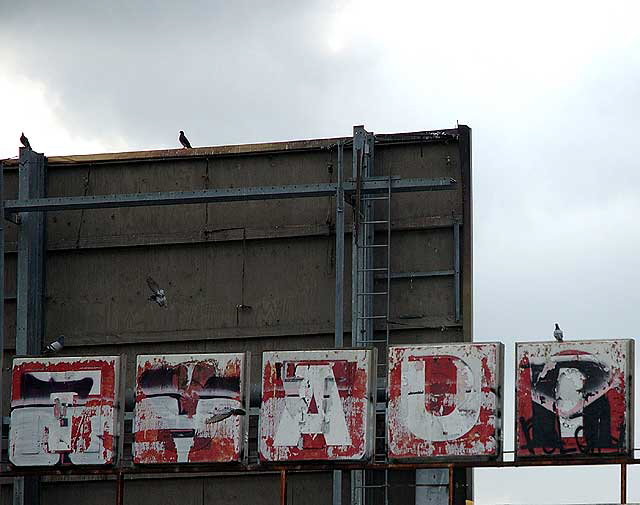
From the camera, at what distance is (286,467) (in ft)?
83.4

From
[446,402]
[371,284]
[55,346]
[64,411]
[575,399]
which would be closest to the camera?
[575,399]

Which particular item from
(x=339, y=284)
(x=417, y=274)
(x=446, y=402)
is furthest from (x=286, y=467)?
(x=417, y=274)

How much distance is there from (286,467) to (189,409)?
5.73 ft

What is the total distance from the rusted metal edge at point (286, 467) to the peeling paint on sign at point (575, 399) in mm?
122

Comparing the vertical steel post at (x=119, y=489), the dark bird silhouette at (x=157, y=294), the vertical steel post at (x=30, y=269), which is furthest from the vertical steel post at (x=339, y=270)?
the vertical steel post at (x=30, y=269)

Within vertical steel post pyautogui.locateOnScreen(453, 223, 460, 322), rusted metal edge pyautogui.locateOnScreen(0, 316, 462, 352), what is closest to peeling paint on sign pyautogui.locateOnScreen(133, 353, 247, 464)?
rusted metal edge pyautogui.locateOnScreen(0, 316, 462, 352)

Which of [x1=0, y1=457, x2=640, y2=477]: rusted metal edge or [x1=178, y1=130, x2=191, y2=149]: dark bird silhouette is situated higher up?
[x1=178, y1=130, x2=191, y2=149]: dark bird silhouette

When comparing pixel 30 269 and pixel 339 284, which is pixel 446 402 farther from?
pixel 30 269

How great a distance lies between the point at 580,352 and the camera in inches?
974

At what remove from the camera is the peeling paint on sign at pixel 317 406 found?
25234 mm

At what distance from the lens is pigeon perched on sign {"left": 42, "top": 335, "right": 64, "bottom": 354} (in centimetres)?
2715

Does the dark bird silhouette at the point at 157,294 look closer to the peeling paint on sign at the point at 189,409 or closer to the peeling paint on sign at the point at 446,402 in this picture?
the peeling paint on sign at the point at 189,409

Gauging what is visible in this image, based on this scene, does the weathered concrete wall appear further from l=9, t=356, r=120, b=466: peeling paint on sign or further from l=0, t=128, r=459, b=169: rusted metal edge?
l=9, t=356, r=120, b=466: peeling paint on sign

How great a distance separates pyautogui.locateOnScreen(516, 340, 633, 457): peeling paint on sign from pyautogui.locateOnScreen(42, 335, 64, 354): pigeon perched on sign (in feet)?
23.8
